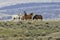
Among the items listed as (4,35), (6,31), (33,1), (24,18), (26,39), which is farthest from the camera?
(33,1)

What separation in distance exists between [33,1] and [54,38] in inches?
2236

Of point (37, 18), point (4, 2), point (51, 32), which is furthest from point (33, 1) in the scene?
point (51, 32)

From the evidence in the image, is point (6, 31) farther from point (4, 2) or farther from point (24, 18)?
point (4, 2)

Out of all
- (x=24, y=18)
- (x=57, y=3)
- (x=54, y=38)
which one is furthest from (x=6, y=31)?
(x=57, y=3)

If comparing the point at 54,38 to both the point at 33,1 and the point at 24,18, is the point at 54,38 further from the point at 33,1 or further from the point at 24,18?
the point at 33,1

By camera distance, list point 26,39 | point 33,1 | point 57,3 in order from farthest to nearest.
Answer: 1. point 33,1
2. point 57,3
3. point 26,39

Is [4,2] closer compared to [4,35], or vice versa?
[4,35]

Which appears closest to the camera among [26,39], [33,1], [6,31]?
[26,39]

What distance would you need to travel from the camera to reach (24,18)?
990 inches

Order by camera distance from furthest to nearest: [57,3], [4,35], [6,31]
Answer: [57,3]
[6,31]
[4,35]

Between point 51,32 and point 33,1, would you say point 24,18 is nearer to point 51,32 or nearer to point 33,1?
point 51,32

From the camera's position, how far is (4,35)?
1312 centimetres

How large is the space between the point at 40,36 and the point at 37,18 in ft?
39.9

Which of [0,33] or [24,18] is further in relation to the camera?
[24,18]
